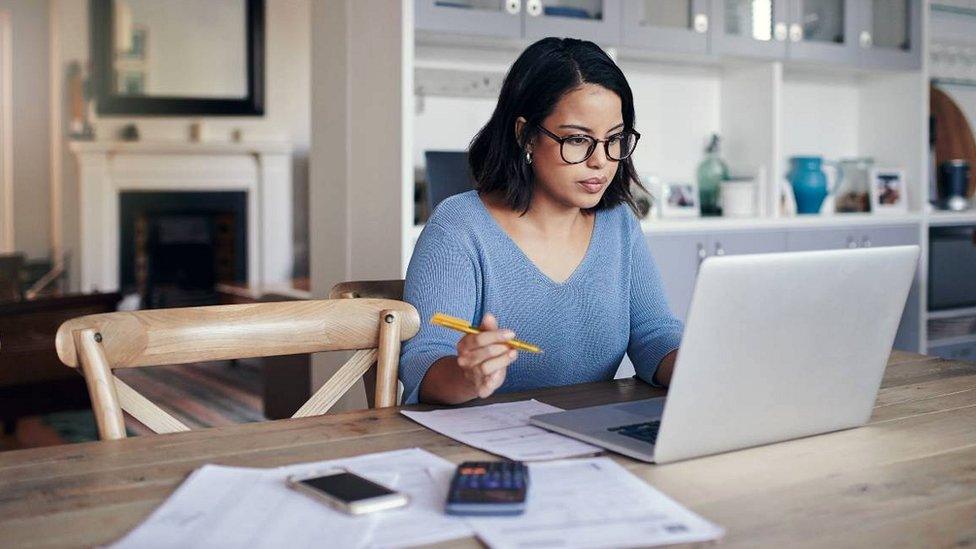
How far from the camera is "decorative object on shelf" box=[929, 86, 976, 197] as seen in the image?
477cm

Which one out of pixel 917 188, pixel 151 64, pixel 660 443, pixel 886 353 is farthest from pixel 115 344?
pixel 151 64

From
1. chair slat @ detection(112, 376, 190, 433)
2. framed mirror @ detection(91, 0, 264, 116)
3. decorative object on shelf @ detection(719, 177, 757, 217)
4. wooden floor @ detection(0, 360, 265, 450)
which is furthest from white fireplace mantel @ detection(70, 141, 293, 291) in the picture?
chair slat @ detection(112, 376, 190, 433)

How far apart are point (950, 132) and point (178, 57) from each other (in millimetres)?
5168

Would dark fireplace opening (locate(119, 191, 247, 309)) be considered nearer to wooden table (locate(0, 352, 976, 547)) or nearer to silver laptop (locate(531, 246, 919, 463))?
wooden table (locate(0, 352, 976, 547))

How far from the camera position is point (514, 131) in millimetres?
1811

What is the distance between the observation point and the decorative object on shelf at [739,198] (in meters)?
3.98

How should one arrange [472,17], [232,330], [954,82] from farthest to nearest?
1. [954,82]
2. [472,17]
3. [232,330]

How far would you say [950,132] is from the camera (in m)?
4.79

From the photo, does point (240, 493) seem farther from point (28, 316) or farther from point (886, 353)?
point (28, 316)

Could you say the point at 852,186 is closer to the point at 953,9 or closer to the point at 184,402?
the point at 953,9

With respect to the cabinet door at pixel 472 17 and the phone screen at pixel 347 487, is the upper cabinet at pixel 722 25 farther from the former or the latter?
the phone screen at pixel 347 487

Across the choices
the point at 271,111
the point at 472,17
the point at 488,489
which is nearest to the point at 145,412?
the point at 488,489

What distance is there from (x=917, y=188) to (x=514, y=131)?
3.20 meters

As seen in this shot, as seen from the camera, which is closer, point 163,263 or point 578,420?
point 578,420
